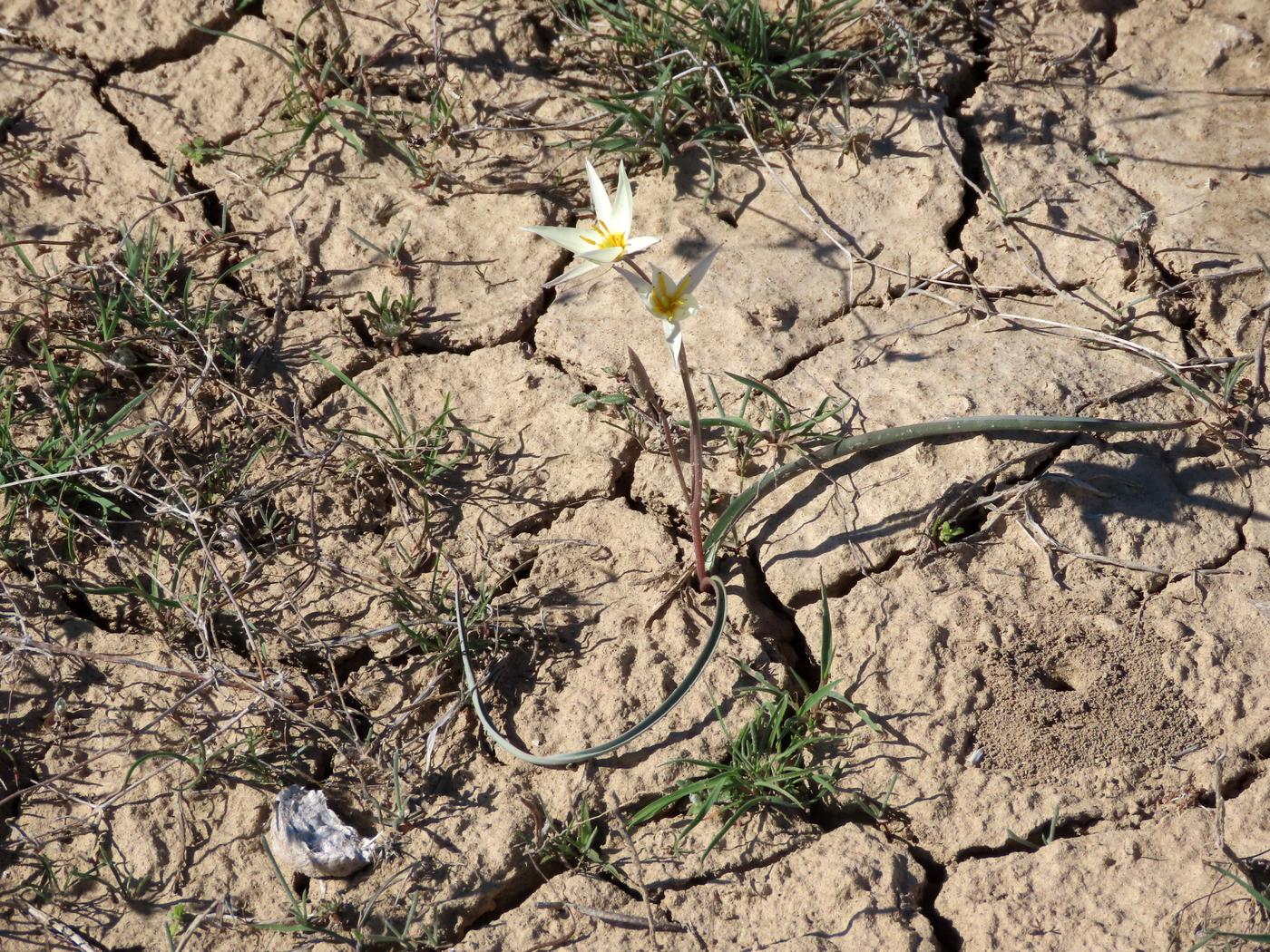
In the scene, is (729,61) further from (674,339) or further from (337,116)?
(674,339)

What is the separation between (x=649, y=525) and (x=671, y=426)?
10.3 inches

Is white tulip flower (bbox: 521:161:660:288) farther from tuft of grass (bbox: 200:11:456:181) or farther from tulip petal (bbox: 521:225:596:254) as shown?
tuft of grass (bbox: 200:11:456:181)

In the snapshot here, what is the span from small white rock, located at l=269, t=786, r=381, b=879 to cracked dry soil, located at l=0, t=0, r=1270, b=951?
44mm

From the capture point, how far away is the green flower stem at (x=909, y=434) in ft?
8.29

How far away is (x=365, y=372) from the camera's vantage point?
2865 mm

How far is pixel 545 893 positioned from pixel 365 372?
137 centimetres

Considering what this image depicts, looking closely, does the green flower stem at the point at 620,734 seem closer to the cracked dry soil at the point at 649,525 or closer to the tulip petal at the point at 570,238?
the cracked dry soil at the point at 649,525

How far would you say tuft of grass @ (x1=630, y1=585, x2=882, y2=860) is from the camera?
90.0 inches

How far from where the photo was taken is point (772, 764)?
2309 mm

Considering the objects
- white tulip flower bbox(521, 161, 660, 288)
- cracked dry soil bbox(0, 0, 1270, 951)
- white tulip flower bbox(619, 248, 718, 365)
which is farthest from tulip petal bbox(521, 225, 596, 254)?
cracked dry soil bbox(0, 0, 1270, 951)

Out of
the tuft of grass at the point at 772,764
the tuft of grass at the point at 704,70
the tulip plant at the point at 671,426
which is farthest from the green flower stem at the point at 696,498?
the tuft of grass at the point at 704,70

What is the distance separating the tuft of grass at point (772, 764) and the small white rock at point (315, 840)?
1.87 feet

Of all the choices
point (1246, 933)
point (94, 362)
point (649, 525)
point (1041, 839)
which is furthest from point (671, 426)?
point (1246, 933)

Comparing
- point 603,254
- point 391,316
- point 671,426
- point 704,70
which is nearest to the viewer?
point 603,254
